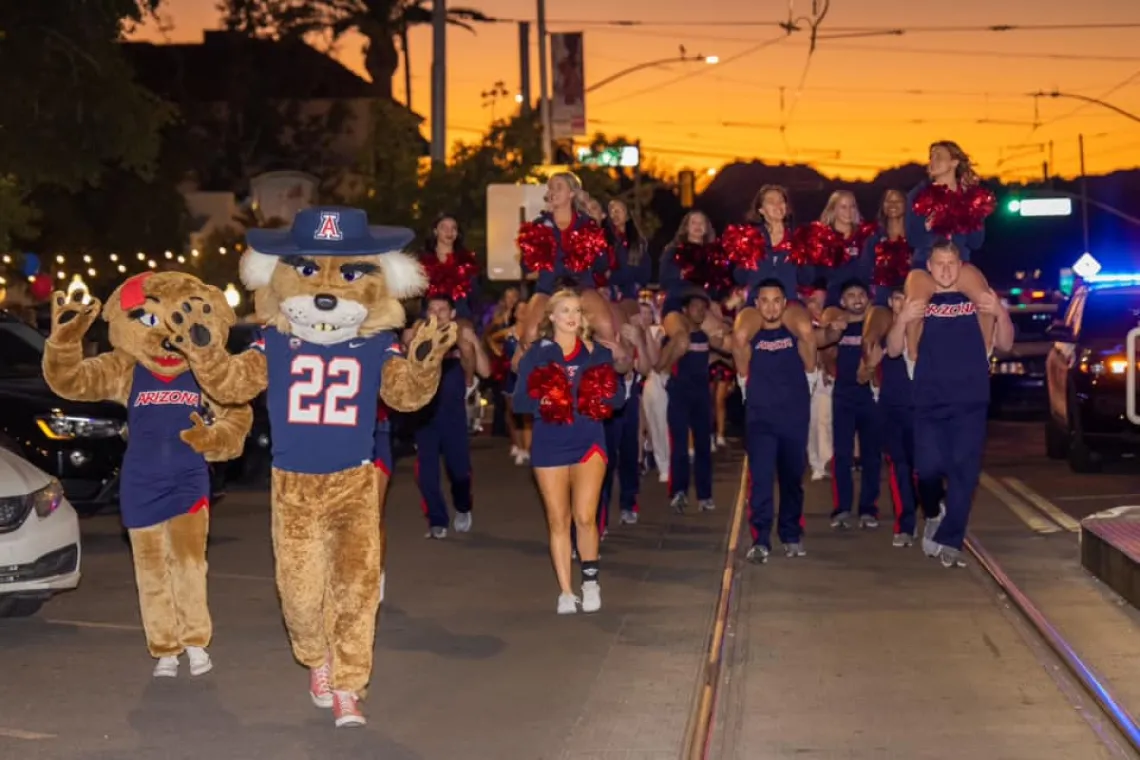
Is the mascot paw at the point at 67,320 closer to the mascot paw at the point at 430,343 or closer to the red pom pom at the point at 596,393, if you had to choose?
the mascot paw at the point at 430,343

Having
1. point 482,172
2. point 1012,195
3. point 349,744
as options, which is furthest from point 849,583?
point 1012,195

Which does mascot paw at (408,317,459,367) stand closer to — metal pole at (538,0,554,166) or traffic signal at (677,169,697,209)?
metal pole at (538,0,554,166)

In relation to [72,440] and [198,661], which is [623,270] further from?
[198,661]

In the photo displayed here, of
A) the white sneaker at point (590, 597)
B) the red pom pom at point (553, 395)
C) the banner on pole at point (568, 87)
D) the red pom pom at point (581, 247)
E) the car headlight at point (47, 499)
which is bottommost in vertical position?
the white sneaker at point (590, 597)

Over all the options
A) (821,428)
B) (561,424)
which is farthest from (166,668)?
(821,428)

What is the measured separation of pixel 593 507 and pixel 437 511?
401 centimetres

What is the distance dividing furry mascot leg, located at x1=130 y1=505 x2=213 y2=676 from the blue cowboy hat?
1595 millimetres

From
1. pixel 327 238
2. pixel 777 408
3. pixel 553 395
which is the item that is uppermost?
pixel 327 238

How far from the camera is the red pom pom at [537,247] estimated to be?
41.3 ft

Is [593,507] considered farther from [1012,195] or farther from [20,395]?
[1012,195]

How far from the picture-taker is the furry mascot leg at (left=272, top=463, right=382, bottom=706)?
26.8ft

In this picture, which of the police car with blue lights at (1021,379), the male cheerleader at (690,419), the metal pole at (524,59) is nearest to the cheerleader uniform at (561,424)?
the male cheerleader at (690,419)

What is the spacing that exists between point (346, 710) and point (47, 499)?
3.19 metres

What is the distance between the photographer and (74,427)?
49.4ft
